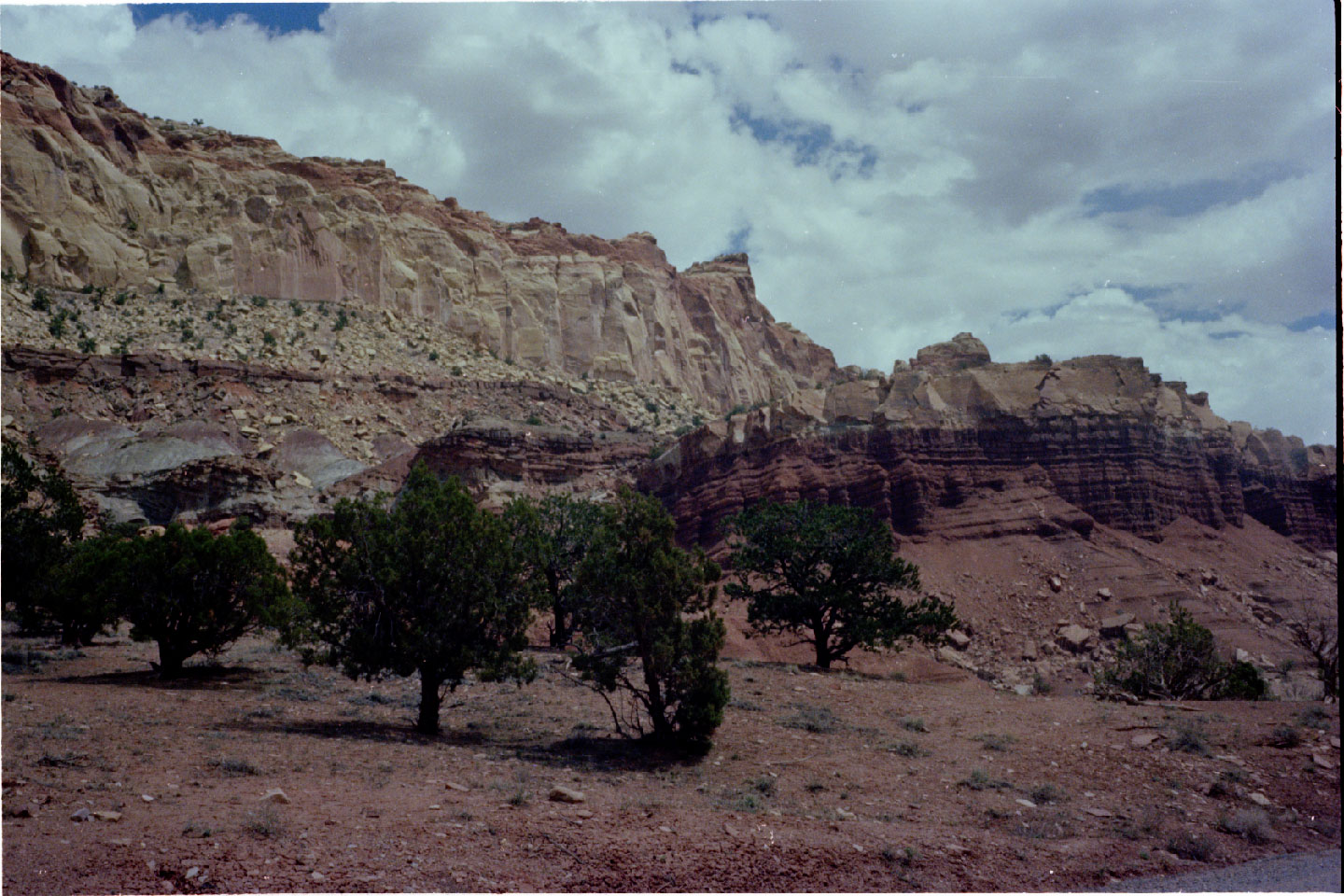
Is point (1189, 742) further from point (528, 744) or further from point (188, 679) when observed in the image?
point (188, 679)

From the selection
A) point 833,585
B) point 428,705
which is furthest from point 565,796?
point 833,585

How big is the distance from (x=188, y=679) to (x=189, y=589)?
216 centimetres

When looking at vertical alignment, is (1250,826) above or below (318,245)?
below

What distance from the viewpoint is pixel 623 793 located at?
13.5 m

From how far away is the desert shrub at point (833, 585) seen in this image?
29750mm

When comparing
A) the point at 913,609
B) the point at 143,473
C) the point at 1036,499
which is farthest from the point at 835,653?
the point at 143,473

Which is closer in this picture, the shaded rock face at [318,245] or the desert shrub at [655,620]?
the desert shrub at [655,620]

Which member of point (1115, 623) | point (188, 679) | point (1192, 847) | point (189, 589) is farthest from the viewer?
point (1115, 623)

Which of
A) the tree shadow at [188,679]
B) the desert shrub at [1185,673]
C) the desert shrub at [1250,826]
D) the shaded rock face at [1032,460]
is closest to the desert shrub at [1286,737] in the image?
the desert shrub at [1250,826]

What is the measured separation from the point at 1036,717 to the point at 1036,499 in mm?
30329

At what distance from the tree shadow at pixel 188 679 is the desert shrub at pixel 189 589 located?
48 cm

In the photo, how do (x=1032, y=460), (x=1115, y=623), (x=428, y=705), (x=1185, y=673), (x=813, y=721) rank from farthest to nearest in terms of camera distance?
1. (x=1032, y=460)
2. (x=1115, y=623)
3. (x=1185, y=673)
4. (x=813, y=721)
5. (x=428, y=705)

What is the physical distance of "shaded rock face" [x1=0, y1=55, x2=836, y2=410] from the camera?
81188mm

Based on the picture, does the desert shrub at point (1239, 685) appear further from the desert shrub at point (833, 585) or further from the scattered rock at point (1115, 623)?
the scattered rock at point (1115, 623)
